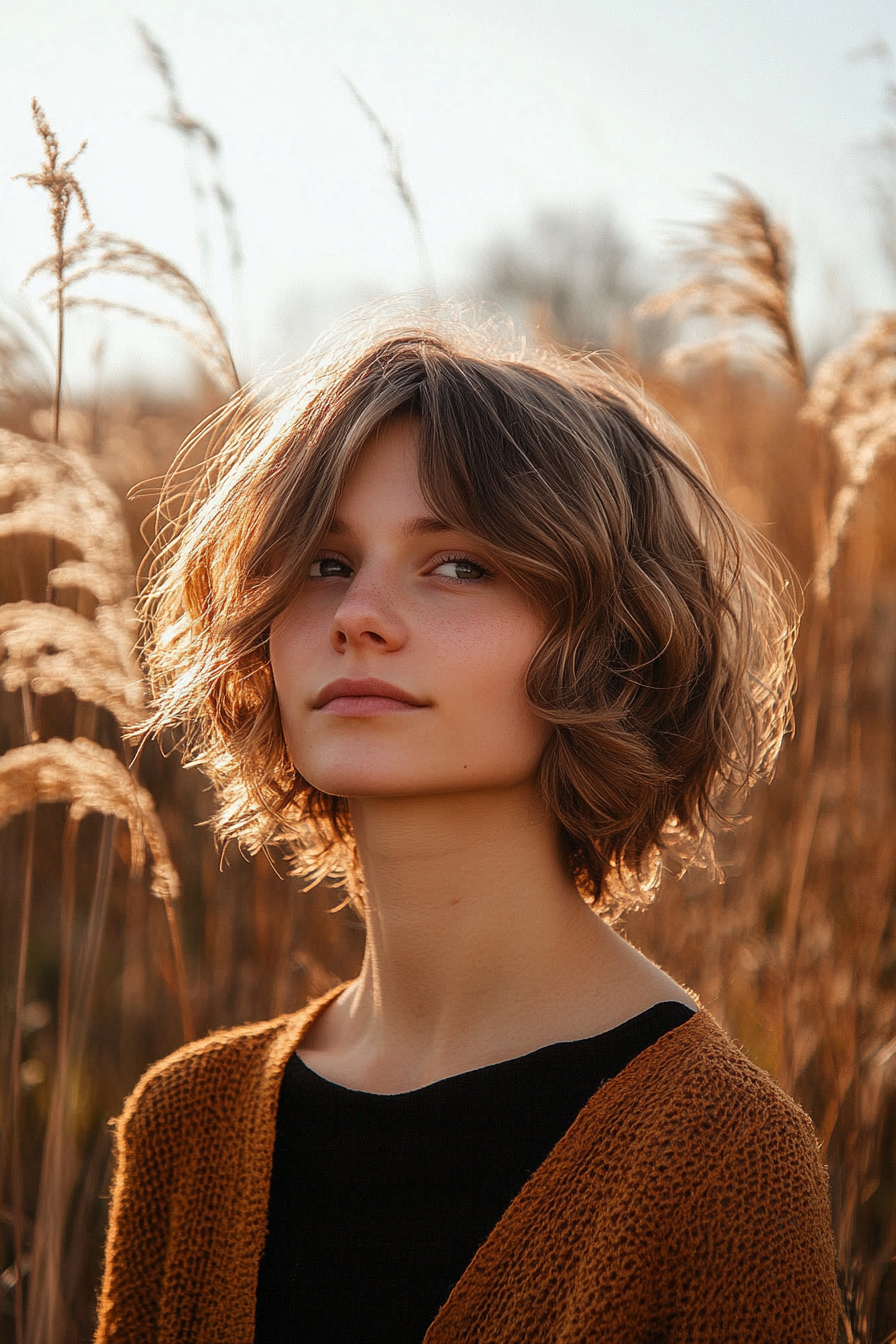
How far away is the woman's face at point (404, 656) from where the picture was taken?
1.22m

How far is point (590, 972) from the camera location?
52.1 inches

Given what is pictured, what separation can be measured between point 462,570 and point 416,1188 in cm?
74

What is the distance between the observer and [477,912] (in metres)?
1.32

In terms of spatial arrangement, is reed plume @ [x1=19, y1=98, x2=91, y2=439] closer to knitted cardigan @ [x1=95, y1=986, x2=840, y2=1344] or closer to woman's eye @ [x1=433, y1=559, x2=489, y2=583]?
woman's eye @ [x1=433, y1=559, x2=489, y2=583]

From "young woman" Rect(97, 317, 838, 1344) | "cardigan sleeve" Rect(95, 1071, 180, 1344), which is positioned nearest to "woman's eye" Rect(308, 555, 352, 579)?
"young woman" Rect(97, 317, 838, 1344)

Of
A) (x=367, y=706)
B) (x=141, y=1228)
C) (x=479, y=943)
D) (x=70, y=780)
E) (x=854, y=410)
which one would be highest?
(x=854, y=410)

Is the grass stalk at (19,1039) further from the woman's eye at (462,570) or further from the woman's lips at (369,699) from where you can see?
the woman's eye at (462,570)

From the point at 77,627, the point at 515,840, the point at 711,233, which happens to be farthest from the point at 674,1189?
the point at 711,233

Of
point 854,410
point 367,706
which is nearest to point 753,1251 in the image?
point 367,706

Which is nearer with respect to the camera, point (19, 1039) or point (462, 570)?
point (462, 570)

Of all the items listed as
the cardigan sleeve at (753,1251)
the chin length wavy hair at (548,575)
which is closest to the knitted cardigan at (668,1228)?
the cardigan sleeve at (753,1251)

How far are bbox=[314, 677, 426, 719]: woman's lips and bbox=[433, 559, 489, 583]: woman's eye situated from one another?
169 mm

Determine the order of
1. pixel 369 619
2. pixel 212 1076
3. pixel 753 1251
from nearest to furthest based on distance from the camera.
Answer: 1. pixel 753 1251
2. pixel 369 619
3. pixel 212 1076

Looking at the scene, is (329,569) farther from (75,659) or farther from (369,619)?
(75,659)
